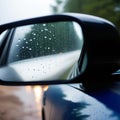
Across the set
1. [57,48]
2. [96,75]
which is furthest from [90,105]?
[57,48]

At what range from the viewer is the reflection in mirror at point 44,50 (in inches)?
88.9

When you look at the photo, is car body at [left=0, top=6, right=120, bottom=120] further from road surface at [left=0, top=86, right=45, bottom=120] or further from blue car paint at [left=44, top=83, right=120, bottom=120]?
road surface at [left=0, top=86, right=45, bottom=120]

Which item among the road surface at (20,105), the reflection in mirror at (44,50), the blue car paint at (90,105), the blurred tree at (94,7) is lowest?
the road surface at (20,105)

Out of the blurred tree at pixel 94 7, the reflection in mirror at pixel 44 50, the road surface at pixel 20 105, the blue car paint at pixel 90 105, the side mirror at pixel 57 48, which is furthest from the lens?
the road surface at pixel 20 105

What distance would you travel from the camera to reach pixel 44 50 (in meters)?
2.29

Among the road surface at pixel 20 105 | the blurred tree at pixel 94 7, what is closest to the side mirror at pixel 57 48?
the blurred tree at pixel 94 7

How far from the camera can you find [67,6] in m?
16.0

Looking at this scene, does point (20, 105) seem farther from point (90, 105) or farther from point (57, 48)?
point (90, 105)

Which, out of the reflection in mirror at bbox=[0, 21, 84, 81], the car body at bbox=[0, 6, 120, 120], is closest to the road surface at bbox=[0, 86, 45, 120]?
the reflection in mirror at bbox=[0, 21, 84, 81]

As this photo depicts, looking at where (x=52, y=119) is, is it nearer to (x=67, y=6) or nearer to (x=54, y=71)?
(x=54, y=71)

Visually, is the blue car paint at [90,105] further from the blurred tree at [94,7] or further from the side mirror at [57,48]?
the blurred tree at [94,7]

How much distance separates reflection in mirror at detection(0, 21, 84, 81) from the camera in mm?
2258

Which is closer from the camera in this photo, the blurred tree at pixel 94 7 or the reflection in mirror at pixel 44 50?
the reflection in mirror at pixel 44 50

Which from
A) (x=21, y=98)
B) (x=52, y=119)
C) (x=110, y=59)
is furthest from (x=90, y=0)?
(x=110, y=59)
